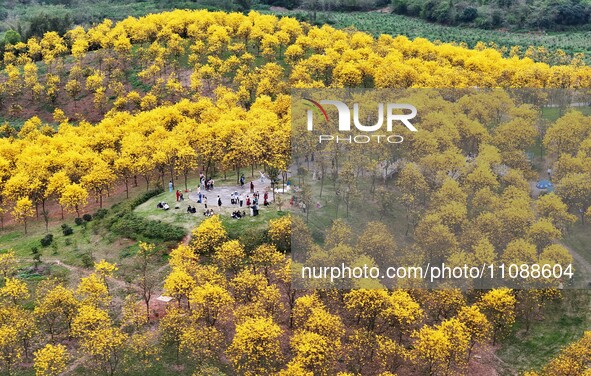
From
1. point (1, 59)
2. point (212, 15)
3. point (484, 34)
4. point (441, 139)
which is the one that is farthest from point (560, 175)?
point (1, 59)

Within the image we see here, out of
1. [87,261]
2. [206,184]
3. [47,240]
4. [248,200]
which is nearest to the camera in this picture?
[87,261]

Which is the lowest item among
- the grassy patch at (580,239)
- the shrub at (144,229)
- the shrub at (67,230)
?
the grassy patch at (580,239)

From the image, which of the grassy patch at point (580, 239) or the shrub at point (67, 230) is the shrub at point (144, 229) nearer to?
the shrub at point (67, 230)

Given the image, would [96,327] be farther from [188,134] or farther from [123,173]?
[188,134]

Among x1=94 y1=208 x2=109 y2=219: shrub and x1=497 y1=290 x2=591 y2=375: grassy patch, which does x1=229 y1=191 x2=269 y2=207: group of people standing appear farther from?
x1=497 y1=290 x2=591 y2=375: grassy patch

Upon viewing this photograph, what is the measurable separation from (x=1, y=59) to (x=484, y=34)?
115196 mm

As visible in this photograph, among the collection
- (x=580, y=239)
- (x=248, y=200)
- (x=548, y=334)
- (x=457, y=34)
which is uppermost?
(x=457, y=34)

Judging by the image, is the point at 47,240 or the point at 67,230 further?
the point at 67,230

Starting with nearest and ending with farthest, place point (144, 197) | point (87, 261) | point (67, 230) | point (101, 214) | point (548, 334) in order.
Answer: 1. point (548, 334)
2. point (87, 261)
3. point (67, 230)
4. point (101, 214)
5. point (144, 197)

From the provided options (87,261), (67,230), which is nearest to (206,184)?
(67,230)

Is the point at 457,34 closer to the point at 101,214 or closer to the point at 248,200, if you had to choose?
the point at 248,200

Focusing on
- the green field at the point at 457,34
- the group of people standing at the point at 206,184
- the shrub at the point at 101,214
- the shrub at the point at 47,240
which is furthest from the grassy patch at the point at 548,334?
the green field at the point at 457,34

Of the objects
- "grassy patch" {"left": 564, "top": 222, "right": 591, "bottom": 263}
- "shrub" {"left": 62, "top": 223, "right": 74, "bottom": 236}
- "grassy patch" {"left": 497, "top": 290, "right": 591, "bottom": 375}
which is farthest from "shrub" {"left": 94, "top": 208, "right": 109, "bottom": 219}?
"grassy patch" {"left": 564, "top": 222, "right": 591, "bottom": 263}

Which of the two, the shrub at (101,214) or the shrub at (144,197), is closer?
the shrub at (101,214)
